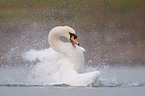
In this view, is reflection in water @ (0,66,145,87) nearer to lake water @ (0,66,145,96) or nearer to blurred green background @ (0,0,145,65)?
lake water @ (0,66,145,96)

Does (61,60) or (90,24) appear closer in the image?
(61,60)

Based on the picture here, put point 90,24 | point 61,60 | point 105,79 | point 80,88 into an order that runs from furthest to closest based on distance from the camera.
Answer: point 90,24
point 105,79
point 61,60
point 80,88

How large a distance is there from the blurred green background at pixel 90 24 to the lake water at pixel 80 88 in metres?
3.84

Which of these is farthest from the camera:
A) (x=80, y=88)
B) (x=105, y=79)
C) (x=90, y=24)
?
(x=90, y=24)

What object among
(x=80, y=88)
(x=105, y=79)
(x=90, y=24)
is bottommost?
(x=80, y=88)

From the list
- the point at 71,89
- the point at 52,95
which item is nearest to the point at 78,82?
the point at 71,89

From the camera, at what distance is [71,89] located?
8.20m

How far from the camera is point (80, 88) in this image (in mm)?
8211

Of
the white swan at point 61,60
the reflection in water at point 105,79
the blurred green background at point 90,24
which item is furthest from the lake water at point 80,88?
the blurred green background at point 90,24

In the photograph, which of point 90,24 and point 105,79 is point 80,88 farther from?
point 90,24

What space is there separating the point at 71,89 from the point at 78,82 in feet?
0.78

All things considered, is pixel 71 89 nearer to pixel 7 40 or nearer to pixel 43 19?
pixel 7 40

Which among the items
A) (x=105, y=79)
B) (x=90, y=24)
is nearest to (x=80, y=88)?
(x=105, y=79)

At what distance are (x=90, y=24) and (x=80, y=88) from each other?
892cm
